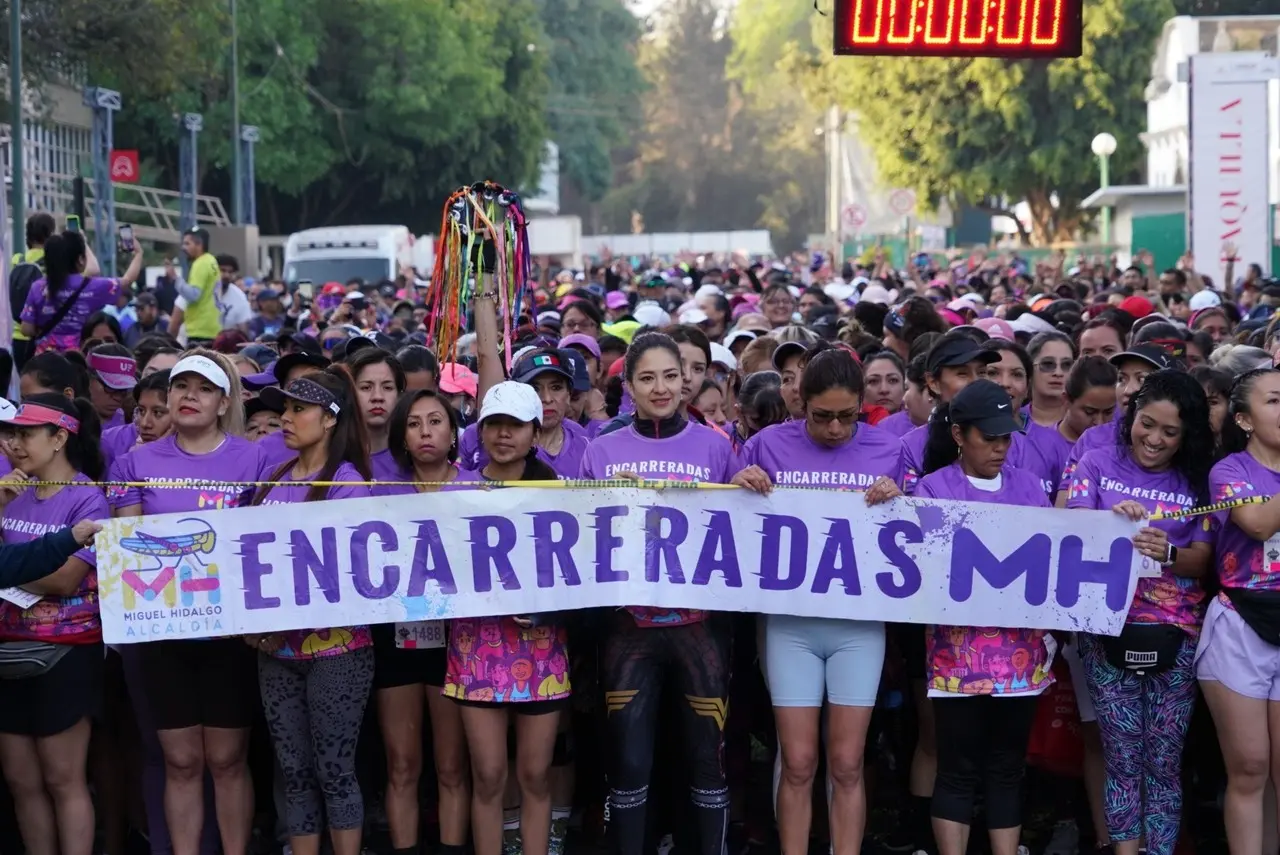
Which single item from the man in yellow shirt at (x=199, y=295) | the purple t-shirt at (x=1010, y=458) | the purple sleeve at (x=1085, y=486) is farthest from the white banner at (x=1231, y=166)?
the purple sleeve at (x=1085, y=486)

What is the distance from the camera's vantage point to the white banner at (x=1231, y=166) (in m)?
21.1

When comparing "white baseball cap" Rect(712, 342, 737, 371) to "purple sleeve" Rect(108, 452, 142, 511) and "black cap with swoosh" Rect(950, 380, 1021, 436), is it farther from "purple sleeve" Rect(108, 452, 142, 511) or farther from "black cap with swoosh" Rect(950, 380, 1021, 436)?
"purple sleeve" Rect(108, 452, 142, 511)

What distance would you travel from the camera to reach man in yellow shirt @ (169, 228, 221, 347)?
50.3 feet

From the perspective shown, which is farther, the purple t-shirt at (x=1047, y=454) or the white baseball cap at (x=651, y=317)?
the white baseball cap at (x=651, y=317)

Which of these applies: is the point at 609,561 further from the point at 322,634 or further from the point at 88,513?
the point at 88,513

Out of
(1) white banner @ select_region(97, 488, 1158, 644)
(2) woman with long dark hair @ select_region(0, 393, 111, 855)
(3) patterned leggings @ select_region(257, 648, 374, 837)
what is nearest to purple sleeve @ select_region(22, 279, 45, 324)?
(2) woman with long dark hair @ select_region(0, 393, 111, 855)

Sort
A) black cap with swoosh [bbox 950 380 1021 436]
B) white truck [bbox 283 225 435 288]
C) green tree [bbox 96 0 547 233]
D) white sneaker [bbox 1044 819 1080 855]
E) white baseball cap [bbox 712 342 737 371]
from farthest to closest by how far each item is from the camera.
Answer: green tree [bbox 96 0 547 233] → white truck [bbox 283 225 435 288] → white baseball cap [bbox 712 342 737 371] → white sneaker [bbox 1044 819 1080 855] → black cap with swoosh [bbox 950 380 1021 436]

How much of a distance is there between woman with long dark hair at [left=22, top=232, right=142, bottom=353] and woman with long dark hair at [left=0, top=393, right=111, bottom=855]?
5260 millimetres

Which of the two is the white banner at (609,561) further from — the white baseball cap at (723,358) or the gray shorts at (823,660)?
the white baseball cap at (723,358)

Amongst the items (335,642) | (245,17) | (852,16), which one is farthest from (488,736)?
(245,17)

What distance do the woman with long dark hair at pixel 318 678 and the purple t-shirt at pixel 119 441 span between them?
1420 mm

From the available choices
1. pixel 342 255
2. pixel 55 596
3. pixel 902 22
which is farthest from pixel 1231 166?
pixel 342 255

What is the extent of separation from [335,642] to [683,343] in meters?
2.78

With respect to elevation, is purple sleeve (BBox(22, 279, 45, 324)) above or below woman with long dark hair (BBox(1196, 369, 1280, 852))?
above
